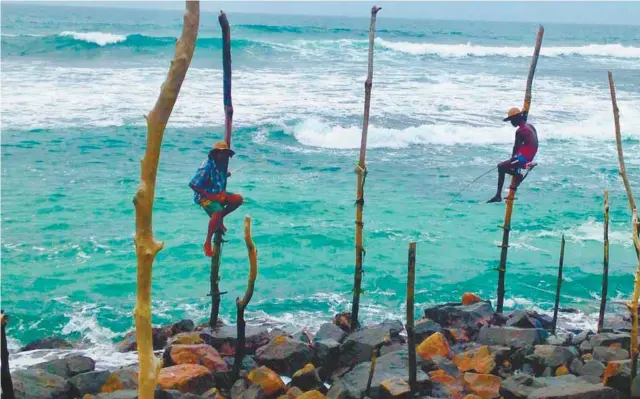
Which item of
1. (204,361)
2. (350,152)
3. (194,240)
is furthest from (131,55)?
(204,361)

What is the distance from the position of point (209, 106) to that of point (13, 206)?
13696 mm

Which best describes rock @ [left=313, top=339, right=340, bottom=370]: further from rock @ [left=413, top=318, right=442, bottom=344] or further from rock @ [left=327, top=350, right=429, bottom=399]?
rock @ [left=413, top=318, right=442, bottom=344]

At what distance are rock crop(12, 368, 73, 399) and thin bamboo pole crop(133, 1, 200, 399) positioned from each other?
15.3 feet

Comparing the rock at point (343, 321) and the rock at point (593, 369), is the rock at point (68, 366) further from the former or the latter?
the rock at point (593, 369)

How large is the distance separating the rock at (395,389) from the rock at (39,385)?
10.7 feet

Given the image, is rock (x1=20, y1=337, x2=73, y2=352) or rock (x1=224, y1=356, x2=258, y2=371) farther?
rock (x1=20, y1=337, x2=73, y2=352)

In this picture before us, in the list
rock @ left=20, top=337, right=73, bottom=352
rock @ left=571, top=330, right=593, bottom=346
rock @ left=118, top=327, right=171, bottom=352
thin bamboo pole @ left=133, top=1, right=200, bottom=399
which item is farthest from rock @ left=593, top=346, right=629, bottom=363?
thin bamboo pole @ left=133, top=1, right=200, bottom=399

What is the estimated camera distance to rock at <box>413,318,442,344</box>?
9922 mm

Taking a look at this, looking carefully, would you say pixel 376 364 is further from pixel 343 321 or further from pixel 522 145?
pixel 522 145

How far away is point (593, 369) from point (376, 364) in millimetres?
2442

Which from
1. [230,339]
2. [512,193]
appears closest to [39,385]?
[230,339]

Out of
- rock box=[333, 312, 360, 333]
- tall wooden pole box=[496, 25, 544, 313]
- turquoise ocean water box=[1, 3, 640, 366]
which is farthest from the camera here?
turquoise ocean water box=[1, 3, 640, 366]

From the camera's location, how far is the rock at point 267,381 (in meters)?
8.00

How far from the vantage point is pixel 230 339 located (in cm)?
936
